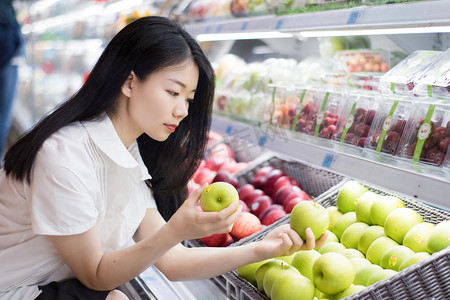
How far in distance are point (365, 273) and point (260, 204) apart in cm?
80

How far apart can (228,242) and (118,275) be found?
0.67 m

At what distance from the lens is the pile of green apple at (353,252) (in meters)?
1.30

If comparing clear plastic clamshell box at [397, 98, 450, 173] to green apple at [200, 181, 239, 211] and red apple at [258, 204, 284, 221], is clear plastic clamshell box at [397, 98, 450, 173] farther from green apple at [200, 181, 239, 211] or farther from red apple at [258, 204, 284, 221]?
red apple at [258, 204, 284, 221]

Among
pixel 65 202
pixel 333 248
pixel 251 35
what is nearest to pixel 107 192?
pixel 65 202

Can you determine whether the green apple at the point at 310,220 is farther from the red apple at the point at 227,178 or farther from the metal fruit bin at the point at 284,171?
the red apple at the point at 227,178

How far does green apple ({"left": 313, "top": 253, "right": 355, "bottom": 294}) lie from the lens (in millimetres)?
1287

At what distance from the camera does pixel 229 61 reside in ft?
10.6

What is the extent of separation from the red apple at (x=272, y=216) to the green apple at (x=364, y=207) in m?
0.37

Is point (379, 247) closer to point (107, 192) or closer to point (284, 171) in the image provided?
point (107, 192)

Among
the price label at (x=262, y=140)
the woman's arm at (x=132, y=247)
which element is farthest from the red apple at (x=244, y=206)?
the woman's arm at (x=132, y=247)

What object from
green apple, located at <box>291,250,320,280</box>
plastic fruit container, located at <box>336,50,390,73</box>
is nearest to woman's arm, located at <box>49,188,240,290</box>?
green apple, located at <box>291,250,320,280</box>

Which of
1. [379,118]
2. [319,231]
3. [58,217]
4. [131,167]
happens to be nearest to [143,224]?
[131,167]

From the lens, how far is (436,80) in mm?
1466

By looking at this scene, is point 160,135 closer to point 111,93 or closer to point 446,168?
point 111,93
